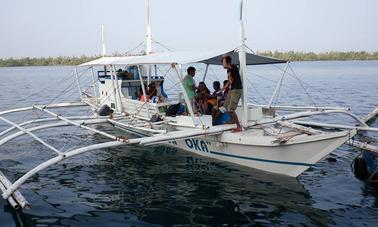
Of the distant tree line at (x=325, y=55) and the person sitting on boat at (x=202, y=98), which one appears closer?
the person sitting on boat at (x=202, y=98)

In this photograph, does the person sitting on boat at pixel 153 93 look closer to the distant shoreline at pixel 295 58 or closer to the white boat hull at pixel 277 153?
the white boat hull at pixel 277 153

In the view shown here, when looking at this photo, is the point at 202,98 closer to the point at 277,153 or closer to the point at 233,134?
the point at 233,134

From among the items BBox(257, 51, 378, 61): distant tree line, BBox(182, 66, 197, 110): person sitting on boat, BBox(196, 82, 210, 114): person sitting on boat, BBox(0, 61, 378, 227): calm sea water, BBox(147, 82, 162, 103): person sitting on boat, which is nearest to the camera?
BBox(0, 61, 378, 227): calm sea water

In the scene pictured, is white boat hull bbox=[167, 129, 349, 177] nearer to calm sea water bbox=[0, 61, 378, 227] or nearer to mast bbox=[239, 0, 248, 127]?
calm sea water bbox=[0, 61, 378, 227]

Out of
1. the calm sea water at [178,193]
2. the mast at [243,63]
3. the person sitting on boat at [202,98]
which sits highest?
the mast at [243,63]

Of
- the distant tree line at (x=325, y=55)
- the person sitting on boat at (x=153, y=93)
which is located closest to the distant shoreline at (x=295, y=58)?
the distant tree line at (x=325, y=55)

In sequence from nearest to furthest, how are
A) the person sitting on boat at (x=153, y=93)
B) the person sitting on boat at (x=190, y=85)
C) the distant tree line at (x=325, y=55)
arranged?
the person sitting on boat at (x=190, y=85), the person sitting on boat at (x=153, y=93), the distant tree line at (x=325, y=55)

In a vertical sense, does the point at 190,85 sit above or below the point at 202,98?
above

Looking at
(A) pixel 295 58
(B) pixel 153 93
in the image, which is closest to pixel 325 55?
(A) pixel 295 58

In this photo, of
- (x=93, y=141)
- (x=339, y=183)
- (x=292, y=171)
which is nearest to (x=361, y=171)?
(x=339, y=183)

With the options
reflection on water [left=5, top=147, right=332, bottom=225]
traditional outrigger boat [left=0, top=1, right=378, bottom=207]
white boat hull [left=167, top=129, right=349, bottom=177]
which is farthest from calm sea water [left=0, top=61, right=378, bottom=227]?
traditional outrigger boat [left=0, top=1, right=378, bottom=207]

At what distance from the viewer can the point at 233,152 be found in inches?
447

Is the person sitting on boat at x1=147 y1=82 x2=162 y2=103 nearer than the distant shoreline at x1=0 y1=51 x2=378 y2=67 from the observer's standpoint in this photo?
Yes

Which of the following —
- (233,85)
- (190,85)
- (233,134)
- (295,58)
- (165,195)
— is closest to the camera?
(165,195)
